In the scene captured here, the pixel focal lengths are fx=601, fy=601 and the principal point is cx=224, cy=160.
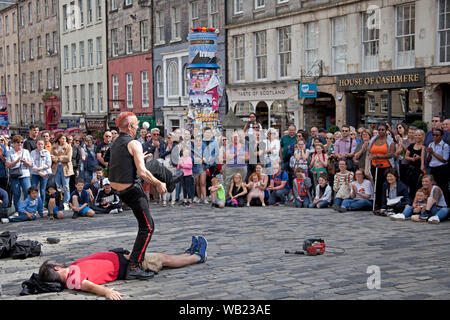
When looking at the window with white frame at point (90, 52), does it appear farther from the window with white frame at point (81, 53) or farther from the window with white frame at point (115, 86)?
the window with white frame at point (115, 86)

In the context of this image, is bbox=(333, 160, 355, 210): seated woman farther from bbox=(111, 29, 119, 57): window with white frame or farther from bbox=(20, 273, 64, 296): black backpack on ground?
bbox=(111, 29, 119, 57): window with white frame

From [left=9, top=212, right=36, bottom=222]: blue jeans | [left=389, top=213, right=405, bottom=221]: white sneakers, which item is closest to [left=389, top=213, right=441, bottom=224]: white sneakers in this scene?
[left=389, top=213, right=405, bottom=221]: white sneakers

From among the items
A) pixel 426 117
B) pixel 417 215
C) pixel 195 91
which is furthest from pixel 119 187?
pixel 426 117

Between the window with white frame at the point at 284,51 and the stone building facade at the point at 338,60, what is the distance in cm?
5

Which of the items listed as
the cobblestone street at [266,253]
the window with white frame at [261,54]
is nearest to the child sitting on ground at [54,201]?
the cobblestone street at [266,253]

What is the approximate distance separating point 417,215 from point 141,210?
21.0 feet

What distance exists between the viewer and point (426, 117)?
20.3 meters

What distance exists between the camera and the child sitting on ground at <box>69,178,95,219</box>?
13.7 metres

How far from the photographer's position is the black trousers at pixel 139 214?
7.10 metres

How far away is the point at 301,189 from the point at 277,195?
0.79 metres

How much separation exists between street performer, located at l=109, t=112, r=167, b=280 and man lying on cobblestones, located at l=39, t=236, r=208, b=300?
0.45 ft

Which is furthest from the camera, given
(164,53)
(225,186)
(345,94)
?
(164,53)
